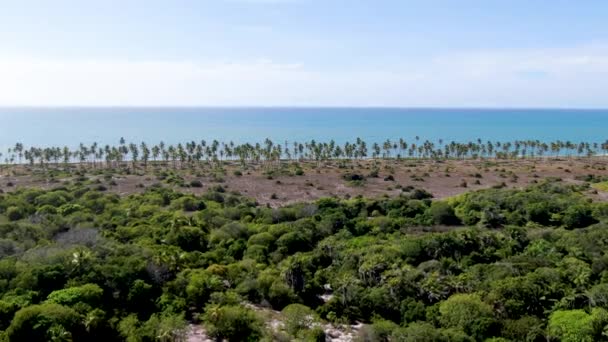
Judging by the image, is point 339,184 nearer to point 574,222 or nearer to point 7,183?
point 574,222

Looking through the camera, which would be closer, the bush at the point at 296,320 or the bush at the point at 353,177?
the bush at the point at 296,320

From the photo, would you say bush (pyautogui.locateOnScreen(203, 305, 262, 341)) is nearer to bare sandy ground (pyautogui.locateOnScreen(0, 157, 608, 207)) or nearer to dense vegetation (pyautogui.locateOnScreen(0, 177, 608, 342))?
dense vegetation (pyautogui.locateOnScreen(0, 177, 608, 342))

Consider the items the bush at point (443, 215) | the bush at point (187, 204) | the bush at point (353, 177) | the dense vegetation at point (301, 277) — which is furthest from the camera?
the bush at point (353, 177)

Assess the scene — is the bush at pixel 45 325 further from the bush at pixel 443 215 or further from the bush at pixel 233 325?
the bush at pixel 443 215

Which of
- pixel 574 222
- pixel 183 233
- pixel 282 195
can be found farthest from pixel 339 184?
pixel 183 233

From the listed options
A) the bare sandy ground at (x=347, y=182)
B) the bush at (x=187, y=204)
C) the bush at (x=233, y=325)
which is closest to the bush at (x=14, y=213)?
the bush at (x=187, y=204)

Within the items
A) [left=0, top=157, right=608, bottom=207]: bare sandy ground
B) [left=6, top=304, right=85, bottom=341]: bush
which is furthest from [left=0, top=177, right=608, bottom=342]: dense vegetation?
[left=0, top=157, right=608, bottom=207]: bare sandy ground

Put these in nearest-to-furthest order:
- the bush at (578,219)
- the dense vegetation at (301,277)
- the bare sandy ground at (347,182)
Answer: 1. the dense vegetation at (301,277)
2. the bush at (578,219)
3. the bare sandy ground at (347,182)

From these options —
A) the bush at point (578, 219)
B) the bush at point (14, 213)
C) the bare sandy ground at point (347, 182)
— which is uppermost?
the bush at point (14, 213)

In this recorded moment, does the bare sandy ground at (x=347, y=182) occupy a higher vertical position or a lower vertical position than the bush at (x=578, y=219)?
lower
